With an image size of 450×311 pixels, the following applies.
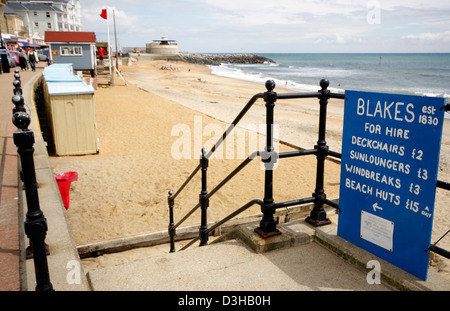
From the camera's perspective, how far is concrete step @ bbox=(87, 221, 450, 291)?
255 centimetres

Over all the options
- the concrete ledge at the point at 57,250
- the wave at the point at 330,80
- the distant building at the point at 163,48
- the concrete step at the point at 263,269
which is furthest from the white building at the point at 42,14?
the concrete step at the point at 263,269

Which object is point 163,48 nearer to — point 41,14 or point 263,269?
point 41,14

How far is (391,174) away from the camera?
2539mm

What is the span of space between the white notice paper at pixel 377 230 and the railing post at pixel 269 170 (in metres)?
0.70

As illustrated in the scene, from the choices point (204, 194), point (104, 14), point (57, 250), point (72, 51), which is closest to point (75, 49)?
point (72, 51)

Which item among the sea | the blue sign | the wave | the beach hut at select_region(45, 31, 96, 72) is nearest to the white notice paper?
the blue sign

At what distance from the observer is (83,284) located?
2539 mm

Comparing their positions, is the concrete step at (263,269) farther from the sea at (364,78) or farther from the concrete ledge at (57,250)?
the sea at (364,78)

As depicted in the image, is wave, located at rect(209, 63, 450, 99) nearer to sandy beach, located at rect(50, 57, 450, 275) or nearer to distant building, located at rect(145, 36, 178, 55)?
sandy beach, located at rect(50, 57, 450, 275)

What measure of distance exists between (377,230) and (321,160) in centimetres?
75

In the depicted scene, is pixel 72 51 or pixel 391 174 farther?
pixel 72 51

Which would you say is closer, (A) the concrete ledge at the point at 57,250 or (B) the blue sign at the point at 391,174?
(B) the blue sign at the point at 391,174

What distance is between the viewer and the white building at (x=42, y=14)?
83188mm
